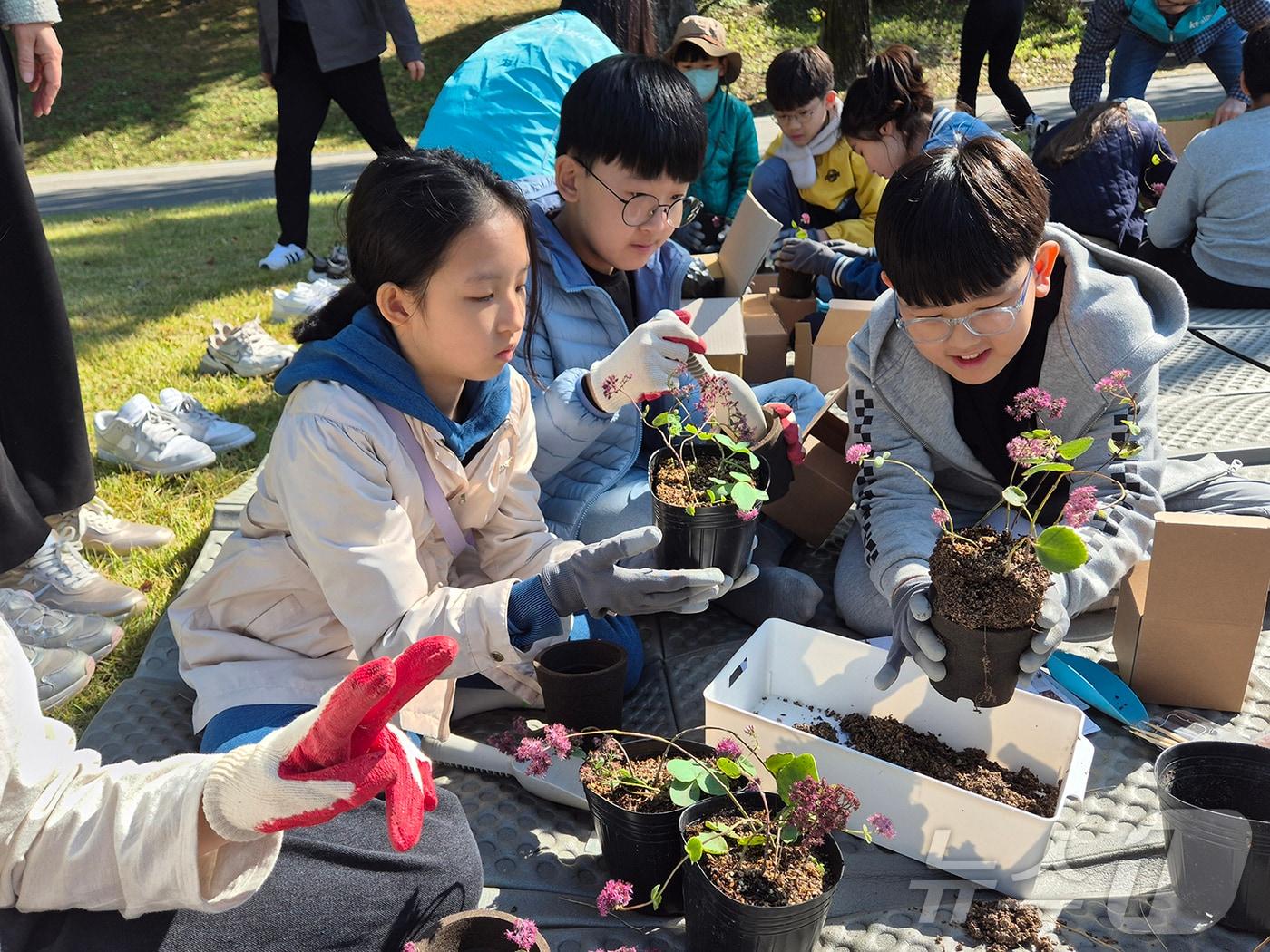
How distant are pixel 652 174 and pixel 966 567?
1.23 meters

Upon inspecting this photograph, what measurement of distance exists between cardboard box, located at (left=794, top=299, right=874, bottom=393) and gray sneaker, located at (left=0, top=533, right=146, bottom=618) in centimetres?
193

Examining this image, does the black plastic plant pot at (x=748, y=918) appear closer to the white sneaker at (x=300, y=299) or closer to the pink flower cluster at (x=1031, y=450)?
the pink flower cluster at (x=1031, y=450)

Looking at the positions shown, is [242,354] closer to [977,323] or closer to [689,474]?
[689,474]

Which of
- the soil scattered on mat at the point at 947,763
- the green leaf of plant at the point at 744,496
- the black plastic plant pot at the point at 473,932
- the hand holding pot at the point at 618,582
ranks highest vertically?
the green leaf of plant at the point at 744,496

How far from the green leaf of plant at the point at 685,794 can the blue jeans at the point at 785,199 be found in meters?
3.44

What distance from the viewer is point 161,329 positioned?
4.59 metres

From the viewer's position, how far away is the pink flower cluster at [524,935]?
1.33 metres

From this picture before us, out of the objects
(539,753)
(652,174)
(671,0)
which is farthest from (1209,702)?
(671,0)

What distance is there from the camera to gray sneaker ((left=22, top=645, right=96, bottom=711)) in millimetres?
2174

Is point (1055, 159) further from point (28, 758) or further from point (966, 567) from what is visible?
point (28, 758)

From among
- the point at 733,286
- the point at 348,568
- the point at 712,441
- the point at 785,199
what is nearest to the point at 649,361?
the point at 712,441

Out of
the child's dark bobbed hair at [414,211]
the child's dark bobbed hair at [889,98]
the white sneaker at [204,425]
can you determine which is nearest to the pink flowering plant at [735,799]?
the child's dark bobbed hair at [414,211]

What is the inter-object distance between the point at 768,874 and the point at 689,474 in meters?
0.86

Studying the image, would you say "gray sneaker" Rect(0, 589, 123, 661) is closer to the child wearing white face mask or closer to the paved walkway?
the child wearing white face mask
